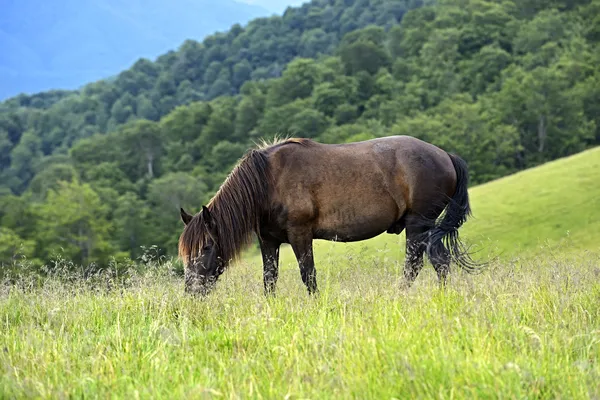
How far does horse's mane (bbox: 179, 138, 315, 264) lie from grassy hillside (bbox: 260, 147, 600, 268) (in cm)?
1171

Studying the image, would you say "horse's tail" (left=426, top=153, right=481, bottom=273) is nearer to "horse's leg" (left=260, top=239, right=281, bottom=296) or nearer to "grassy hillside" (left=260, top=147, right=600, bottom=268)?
"horse's leg" (left=260, top=239, right=281, bottom=296)

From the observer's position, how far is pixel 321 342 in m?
4.09

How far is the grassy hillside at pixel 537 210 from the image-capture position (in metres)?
20.8

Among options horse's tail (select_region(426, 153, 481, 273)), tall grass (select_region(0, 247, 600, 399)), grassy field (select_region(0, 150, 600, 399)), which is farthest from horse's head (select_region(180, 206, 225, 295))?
horse's tail (select_region(426, 153, 481, 273))

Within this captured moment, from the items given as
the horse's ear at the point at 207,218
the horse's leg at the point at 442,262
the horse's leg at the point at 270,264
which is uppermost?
the horse's ear at the point at 207,218

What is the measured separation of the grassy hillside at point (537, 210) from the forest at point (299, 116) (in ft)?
71.4

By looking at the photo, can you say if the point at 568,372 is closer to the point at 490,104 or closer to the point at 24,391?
the point at 24,391

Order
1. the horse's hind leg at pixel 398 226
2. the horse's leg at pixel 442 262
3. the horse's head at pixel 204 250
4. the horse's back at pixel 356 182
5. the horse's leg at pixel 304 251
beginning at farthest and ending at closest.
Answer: the horse's hind leg at pixel 398 226 < the horse's leg at pixel 442 262 < the horse's back at pixel 356 182 < the horse's leg at pixel 304 251 < the horse's head at pixel 204 250

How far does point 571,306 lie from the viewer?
189 inches

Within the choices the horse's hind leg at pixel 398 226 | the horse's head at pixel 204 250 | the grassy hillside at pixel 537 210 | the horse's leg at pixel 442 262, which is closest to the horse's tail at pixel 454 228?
the horse's leg at pixel 442 262

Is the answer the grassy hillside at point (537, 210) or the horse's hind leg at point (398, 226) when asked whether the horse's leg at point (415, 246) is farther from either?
the grassy hillside at point (537, 210)

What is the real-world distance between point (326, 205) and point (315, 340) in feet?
10.3

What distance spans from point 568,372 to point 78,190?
68005 mm

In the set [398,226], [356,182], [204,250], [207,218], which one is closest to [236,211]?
[207,218]
